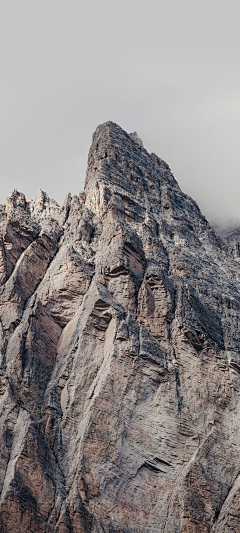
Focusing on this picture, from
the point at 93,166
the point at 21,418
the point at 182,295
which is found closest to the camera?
the point at 21,418

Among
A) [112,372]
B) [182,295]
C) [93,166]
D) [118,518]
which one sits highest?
[93,166]

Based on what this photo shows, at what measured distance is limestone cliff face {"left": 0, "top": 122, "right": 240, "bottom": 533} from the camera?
37531 mm

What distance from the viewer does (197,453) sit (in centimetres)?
4053

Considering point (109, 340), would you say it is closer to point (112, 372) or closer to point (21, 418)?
point (112, 372)

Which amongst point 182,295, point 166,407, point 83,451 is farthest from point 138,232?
point 83,451

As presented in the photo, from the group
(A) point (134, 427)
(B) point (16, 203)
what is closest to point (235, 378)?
(A) point (134, 427)

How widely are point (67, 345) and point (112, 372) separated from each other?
5570 millimetres

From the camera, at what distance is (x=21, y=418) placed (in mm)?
39906

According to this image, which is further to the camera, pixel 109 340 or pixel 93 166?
pixel 93 166

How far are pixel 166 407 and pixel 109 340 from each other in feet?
21.7

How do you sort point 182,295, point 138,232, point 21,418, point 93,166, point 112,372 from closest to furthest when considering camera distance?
1. point 21,418
2. point 112,372
3. point 182,295
4. point 138,232
5. point 93,166

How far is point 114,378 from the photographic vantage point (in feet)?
139

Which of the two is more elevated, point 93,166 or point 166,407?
point 93,166

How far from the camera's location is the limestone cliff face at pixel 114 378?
3753 cm
